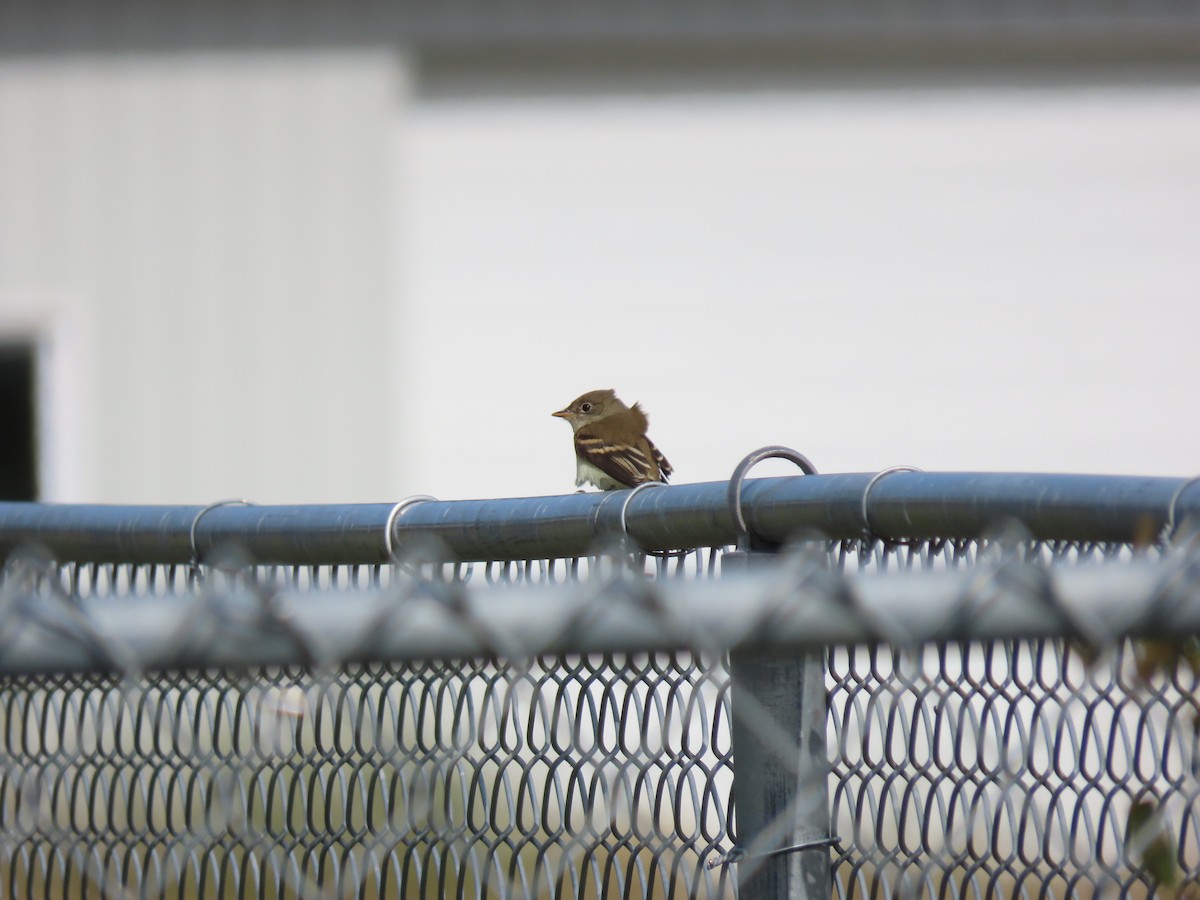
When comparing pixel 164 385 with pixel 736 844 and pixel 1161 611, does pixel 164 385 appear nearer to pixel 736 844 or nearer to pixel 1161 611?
pixel 736 844

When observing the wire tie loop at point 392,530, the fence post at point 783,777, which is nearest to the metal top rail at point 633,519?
the wire tie loop at point 392,530

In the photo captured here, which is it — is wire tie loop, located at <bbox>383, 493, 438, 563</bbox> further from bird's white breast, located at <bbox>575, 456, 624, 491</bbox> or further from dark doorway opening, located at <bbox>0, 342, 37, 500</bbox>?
dark doorway opening, located at <bbox>0, 342, 37, 500</bbox>

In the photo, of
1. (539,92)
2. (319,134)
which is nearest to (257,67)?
(319,134)

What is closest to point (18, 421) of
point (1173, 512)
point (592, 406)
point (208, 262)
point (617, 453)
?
point (208, 262)

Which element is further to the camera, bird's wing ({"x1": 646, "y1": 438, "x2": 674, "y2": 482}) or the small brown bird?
bird's wing ({"x1": 646, "y1": 438, "x2": 674, "y2": 482})

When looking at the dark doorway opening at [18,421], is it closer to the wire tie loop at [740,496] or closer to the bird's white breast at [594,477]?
the bird's white breast at [594,477]

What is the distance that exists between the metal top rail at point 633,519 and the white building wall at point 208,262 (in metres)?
5.62

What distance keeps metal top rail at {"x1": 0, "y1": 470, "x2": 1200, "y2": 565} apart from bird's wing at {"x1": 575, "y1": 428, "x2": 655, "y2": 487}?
8.07 ft

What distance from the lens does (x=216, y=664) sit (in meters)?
1.19

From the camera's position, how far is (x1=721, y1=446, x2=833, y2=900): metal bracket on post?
1.83 metres

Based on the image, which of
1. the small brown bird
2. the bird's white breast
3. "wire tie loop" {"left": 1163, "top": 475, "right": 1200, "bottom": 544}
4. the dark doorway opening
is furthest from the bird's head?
"wire tie loop" {"left": 1163, "top": 475, "right": 1200, "bottom": 544}

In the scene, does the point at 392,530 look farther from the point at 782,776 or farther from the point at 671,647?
the point at 671,647

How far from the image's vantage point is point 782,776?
6.08 ft

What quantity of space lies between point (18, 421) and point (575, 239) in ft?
11.8
